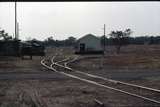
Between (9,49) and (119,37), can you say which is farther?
(119,37)

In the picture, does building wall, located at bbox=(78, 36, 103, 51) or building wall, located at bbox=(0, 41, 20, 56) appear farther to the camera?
building wall, located at bbox=(78, 36, 103, 51)

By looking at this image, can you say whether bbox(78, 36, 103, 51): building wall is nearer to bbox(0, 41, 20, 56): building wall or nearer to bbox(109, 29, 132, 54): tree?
bbox(109, 29, 132, 54): tree

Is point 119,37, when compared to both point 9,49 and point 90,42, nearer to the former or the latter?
point 90,42

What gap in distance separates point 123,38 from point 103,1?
279 ft

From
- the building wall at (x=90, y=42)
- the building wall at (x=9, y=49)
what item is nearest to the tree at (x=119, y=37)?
the building wall at (x=90, y=42)

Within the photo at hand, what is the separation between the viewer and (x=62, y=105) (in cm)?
1274

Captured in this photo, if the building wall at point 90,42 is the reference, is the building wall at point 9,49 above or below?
below

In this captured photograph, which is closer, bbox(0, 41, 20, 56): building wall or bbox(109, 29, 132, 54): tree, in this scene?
bbox(0, 41, 20, 56): building wall

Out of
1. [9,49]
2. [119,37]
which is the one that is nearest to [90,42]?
[119,37]

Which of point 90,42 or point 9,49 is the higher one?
point 90,42

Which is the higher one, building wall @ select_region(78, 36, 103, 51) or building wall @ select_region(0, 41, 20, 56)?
building wall @ select_region(78, 36, 103, 51)

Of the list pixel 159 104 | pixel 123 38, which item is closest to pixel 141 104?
pixel 159 104

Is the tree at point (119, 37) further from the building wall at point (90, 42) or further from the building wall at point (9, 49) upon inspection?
the building wall at point (9, 49)

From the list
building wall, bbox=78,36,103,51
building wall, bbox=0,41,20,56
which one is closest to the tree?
building wall, bbox=78,36,103,51
